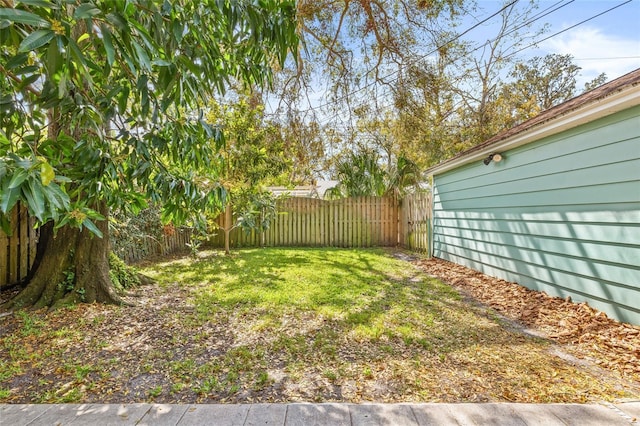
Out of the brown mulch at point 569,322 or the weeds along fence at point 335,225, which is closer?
the brown mulch at point 569,322

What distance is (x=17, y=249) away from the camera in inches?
144

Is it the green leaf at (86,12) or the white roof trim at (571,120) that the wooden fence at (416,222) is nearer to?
the white roof trim at (571,120)

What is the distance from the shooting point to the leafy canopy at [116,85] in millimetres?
1039

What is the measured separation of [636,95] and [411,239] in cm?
576

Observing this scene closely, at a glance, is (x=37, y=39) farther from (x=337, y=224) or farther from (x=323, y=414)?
(x=337, y=224)

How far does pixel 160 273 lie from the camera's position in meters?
4.98

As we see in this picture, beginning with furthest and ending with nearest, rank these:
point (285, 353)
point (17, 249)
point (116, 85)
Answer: point (17, 249), point (285, 353), point (116, 85)

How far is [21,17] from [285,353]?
2252mm

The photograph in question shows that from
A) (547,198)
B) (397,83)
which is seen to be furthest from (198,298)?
(397,83)

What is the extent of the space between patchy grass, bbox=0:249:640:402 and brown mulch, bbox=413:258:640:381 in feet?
0.56

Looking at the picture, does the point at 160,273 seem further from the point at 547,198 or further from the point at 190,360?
the point at 547,198

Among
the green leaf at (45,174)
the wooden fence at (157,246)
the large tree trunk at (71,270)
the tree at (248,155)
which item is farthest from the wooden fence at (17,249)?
the green leaf at (45,174)

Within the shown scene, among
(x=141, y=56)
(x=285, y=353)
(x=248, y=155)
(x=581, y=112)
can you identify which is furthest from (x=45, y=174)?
(x=248, y=155)

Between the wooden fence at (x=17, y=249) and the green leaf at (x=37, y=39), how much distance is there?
3.54m
